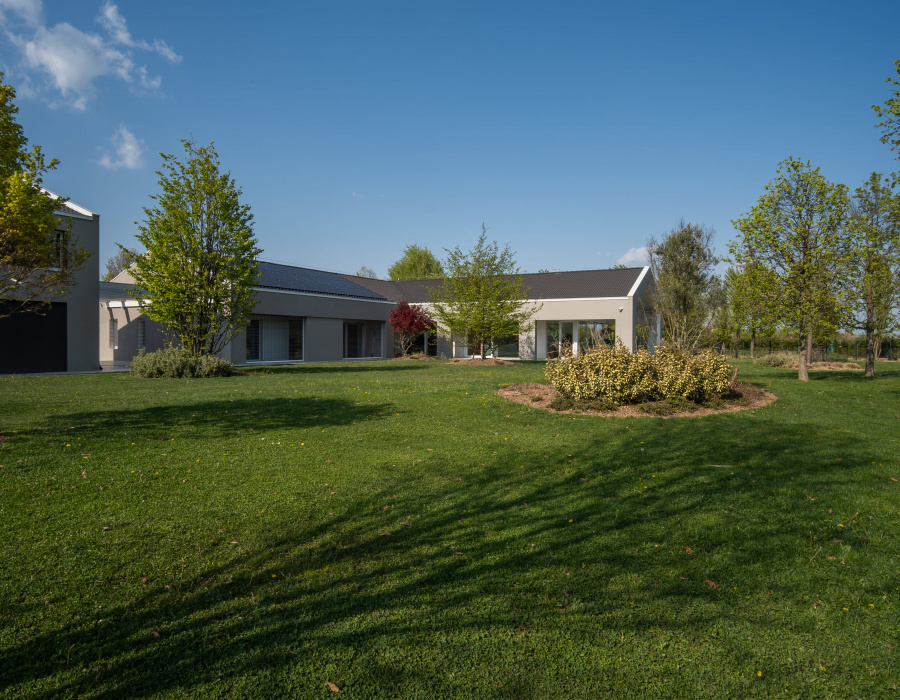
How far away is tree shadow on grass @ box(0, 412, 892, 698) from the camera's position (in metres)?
2.48

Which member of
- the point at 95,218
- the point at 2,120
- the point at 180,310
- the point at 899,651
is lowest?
the point at 899,651

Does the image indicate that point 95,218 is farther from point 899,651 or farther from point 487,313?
point 899,651

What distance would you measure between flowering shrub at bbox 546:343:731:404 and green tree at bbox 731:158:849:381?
23.5ft

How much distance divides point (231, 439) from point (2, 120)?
16.8 feet

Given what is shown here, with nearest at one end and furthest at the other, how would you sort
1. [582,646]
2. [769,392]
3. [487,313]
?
[582,646]
[769,392]
[487,313]

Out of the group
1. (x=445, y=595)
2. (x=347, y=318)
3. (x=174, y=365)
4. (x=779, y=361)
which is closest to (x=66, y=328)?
(x=174, y=365)

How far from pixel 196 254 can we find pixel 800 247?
19026 mm

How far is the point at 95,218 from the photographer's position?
18.5 m

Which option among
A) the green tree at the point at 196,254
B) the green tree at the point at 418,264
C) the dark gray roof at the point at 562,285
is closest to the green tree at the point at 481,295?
the dark gray roof at the point at 562,285

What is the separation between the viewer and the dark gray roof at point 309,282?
25958 mm

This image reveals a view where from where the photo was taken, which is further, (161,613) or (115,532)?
(115,532)

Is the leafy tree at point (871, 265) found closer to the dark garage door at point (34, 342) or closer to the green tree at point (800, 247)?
the green tree at point (800, 247)

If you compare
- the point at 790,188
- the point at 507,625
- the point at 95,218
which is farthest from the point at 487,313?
the point at 507,625

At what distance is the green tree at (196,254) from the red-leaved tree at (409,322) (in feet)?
40.3
